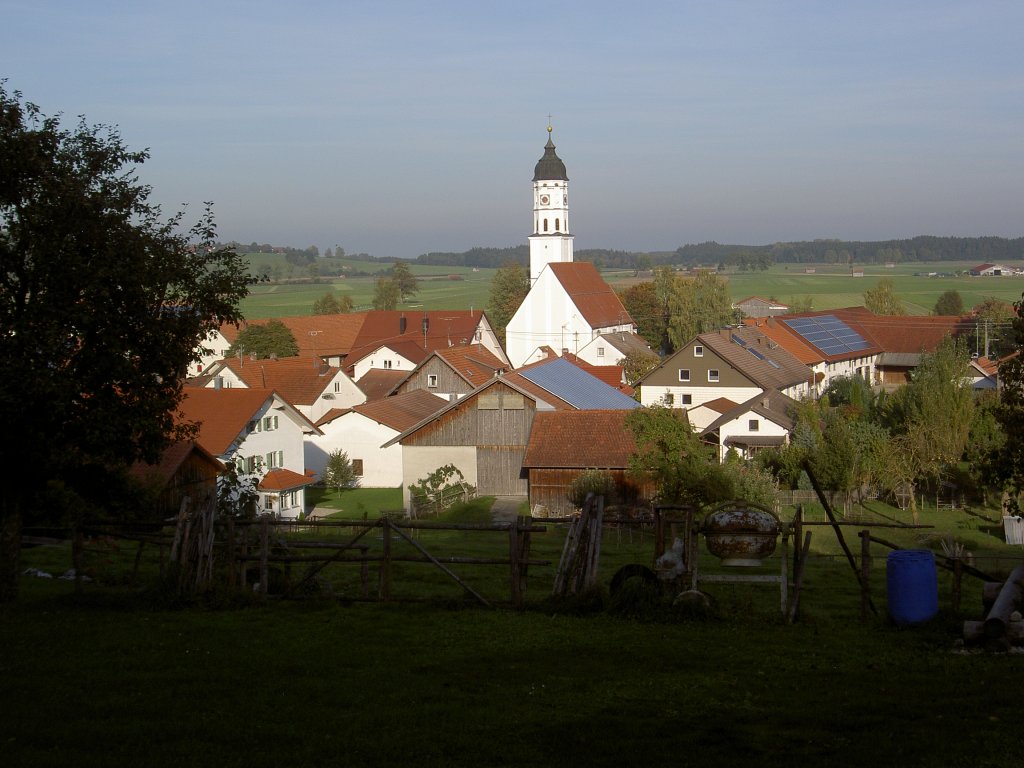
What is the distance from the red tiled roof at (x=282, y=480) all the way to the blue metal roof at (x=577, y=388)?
11.5 m

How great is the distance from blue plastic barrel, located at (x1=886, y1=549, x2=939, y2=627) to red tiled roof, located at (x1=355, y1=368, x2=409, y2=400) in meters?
49.2

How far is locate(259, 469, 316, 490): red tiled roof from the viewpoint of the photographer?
3712 cm

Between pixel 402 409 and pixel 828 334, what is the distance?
1619 inches

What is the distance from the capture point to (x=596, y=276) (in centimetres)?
9850

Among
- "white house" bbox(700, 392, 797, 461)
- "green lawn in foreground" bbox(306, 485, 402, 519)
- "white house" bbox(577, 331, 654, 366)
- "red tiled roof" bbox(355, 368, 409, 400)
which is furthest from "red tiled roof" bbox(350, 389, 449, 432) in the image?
"white house" bbox(577, 331, 654, 366)

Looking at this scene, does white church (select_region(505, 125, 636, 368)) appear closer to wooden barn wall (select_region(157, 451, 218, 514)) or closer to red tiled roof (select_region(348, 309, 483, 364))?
red tiled roof (select_region(348, 309, 483, 364))

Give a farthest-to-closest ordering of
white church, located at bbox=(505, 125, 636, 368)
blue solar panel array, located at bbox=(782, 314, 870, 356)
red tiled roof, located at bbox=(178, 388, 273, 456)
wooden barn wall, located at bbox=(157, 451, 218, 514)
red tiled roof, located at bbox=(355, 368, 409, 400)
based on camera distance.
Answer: white church, located at bbox=(505, 125, 636, 368) → blue solar panel array, located at bbox=(782, 314, 870, 356) → red tiled roof, located at bbox=(355, 368, 409, 400) → red tiled roof, located at bbox=(178, 388, 273, 456) → wooden barn wall, located at bbox=(157, 451, 218, 514)

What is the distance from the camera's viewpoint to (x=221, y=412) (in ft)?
130

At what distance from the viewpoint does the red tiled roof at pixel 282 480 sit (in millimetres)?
37125

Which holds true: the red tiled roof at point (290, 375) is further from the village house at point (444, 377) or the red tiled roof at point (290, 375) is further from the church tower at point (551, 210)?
the church tower at point (551, 210)

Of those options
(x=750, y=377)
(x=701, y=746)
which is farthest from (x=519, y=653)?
(x=750, y=377)

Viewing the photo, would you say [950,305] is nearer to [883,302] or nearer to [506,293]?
[883,302]

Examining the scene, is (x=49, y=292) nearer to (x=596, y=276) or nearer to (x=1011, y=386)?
(x=1011, y=386)

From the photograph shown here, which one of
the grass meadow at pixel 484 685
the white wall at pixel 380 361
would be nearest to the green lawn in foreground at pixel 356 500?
the grass meadow at pixel 484 685
